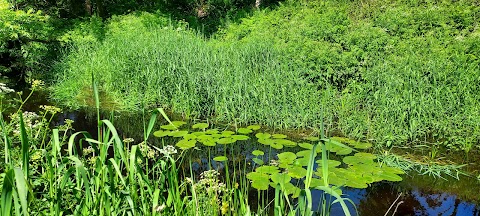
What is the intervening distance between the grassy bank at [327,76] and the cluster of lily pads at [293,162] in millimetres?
469

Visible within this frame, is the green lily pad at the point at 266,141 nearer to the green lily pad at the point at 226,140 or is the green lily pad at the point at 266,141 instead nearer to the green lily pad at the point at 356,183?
the green lily pad at the point at 226,140

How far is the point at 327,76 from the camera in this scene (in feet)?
19.2

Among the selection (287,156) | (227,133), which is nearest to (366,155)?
(287,156)

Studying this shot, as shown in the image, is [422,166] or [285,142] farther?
[285,142]

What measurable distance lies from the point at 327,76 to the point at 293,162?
7.03 feet

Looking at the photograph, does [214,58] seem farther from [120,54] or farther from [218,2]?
[218,2]

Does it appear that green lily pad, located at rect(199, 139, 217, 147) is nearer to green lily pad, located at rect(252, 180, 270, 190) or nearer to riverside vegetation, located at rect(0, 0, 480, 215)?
riverside vegetation, located at rect(0, 0, 480, 215)

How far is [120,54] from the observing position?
22.6 feet

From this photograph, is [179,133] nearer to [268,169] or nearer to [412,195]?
[268,169]

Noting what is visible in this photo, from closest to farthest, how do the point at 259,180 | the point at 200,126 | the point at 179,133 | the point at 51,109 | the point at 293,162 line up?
the point at 51,109, the point at 259,180, the point at 293,162, the point at 179,133, the point at 200,126

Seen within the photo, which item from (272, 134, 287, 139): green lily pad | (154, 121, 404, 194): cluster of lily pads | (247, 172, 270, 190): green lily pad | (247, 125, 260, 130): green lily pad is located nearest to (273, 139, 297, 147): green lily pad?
(154, 121, 404, 194): cluster of lily pads

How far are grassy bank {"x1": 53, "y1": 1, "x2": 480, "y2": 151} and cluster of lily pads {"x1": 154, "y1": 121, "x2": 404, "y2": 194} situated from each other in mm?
469

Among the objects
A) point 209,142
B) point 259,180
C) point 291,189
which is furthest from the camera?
point 209,142

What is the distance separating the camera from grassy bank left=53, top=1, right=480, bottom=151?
514cm
